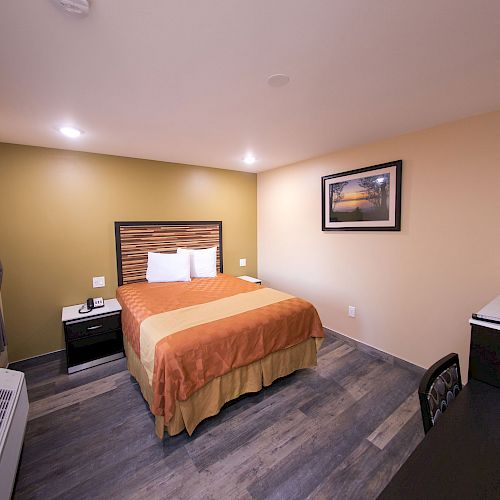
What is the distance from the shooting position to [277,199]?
3836mm

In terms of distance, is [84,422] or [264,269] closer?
[84,422]

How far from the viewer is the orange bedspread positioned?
5.31 feet

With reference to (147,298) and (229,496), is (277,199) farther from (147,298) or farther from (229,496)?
(229,496)

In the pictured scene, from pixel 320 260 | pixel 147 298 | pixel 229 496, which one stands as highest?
pixel 320 260

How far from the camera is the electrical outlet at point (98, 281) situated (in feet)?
9.60

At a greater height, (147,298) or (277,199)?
(277,199)

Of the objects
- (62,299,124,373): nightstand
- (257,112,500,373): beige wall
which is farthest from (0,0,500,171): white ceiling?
(62,299,124,373): nightstand

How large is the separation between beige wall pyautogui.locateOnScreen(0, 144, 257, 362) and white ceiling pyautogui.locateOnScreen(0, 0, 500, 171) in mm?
440

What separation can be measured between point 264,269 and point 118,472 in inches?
122

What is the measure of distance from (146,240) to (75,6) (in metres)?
2.53

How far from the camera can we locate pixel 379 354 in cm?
271

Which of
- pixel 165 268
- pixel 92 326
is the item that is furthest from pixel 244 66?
pixel 92 326

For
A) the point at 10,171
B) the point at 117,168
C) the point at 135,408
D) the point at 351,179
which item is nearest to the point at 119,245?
the point at 117,168

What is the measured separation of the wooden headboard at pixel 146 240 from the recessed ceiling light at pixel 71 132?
1.03 m
